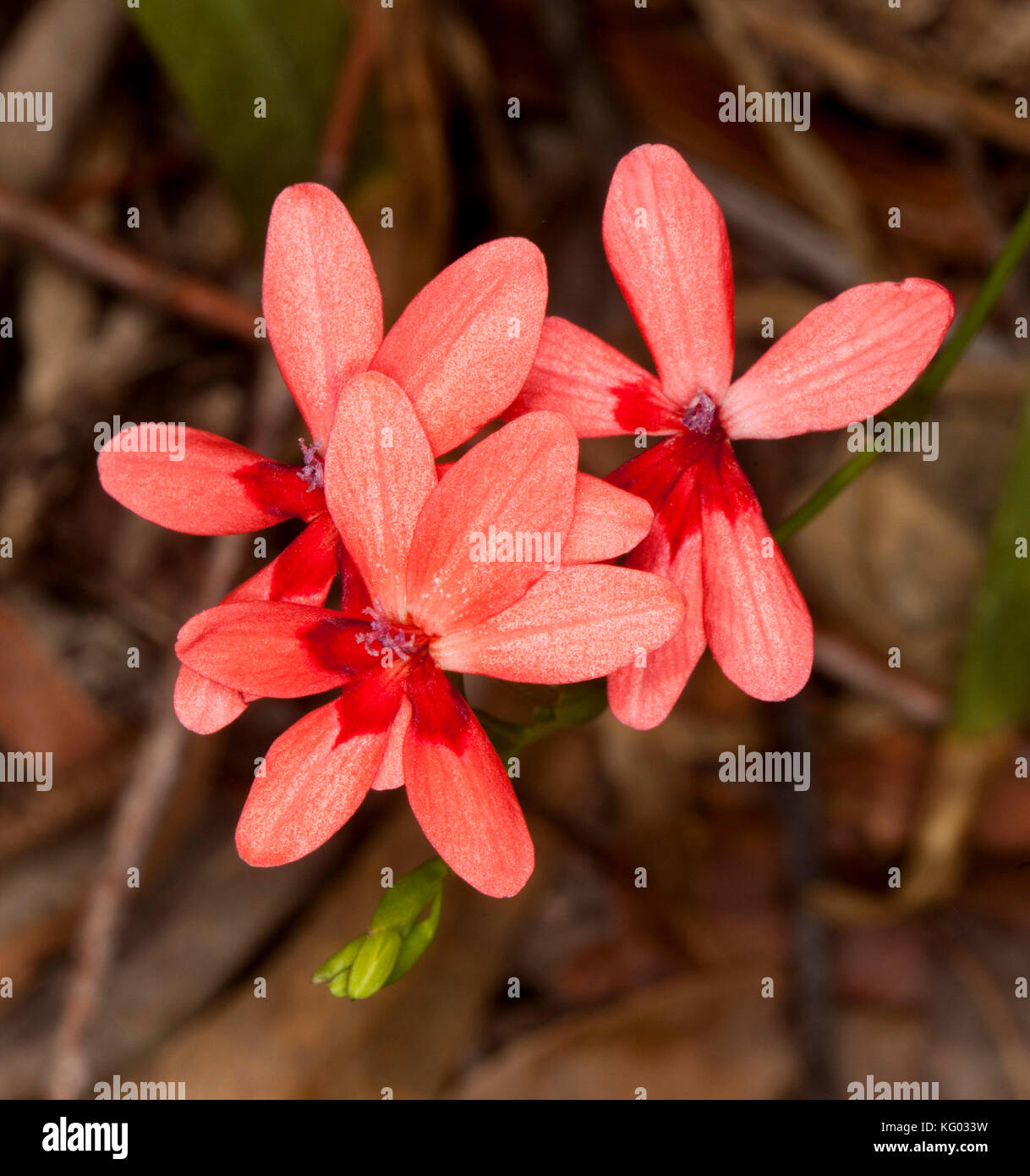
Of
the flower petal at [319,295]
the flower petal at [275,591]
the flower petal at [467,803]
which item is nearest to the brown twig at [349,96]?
the flower petal at [319,295]

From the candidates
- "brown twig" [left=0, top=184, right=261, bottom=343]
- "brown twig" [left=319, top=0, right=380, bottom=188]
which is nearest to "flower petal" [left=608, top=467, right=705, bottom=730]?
"brown twig" [left=319, top=0, right=380, bottom=188]

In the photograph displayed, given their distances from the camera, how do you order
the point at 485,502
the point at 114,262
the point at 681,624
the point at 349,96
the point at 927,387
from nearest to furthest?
the point at 485,502, the point at 681,624, the point at 927,387, the point at 349,96, the point at 114,262

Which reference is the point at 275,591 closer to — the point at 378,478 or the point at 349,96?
the point at 378,478

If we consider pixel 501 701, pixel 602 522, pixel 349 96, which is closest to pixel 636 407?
pixel 602 522

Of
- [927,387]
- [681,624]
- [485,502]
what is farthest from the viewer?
[927,387]

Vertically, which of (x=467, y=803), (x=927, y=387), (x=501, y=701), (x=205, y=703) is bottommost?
(x=467, y=803)

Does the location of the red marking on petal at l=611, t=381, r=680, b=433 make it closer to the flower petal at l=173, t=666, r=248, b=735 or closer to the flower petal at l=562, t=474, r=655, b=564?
the flower petal at l=562, t=474, r=655, b=564
